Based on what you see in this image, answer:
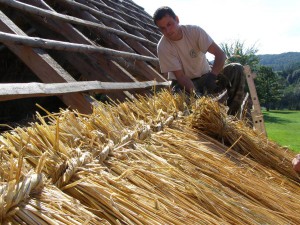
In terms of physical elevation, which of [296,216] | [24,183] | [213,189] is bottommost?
[296,216]

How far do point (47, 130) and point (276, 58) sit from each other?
450 ft

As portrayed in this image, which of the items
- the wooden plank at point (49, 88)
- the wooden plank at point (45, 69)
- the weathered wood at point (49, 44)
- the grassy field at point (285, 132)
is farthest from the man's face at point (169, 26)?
the grassy field at point (285, 132)

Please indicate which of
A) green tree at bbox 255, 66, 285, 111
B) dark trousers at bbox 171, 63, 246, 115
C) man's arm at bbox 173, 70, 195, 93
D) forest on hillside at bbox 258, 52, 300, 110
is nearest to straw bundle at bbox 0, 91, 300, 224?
man's arm at bbox 173, 70, 195, 93

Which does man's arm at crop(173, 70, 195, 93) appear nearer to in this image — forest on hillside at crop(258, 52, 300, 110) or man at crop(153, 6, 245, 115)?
man at crop(153, 6, 245, 115)

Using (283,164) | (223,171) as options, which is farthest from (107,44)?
(223,171)

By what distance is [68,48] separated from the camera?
2.71 m

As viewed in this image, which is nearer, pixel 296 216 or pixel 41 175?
pixel 41 175

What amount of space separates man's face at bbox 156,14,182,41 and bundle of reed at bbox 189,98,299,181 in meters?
1.37

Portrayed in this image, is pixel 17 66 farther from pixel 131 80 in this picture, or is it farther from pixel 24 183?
pixel 24 183

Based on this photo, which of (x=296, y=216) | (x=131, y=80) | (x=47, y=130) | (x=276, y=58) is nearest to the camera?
(x=47, y=130)

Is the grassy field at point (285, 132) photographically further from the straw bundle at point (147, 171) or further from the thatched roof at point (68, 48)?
the straw bundle at point (147, 171)

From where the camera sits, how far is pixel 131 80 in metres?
3.07

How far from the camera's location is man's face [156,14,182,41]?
3.13 meters

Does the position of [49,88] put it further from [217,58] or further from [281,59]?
[281,59]
